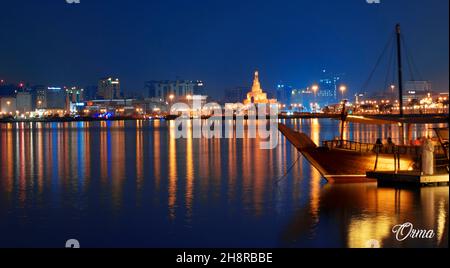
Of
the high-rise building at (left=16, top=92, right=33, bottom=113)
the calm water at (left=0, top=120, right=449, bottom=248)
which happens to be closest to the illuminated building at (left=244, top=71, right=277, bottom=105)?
the high-rise building at (left=16, top=92, right=33, bottom=113)

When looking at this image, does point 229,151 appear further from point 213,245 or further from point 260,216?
point 213,245

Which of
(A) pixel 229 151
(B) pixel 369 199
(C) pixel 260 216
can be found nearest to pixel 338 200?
(B) pixel 369 199

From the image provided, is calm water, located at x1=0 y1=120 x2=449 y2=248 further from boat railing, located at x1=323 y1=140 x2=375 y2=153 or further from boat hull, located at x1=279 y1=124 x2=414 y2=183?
boat railing, located at x1=323 y1=140 x2=375 y2=153

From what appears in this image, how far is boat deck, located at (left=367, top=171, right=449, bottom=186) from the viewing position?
19406 millimetres

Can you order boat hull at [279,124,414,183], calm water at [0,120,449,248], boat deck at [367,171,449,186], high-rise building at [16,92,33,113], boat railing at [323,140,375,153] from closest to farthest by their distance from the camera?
1. calm water at [0,120,449,248]
2. boat deck at [367,171,449,186]
3. boat hull at [279,124,414,183]
4. boat railing at [323,140,375,153]
5. high-rise building at [16,92,33,113]

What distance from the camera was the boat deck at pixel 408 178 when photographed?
63.7 feet

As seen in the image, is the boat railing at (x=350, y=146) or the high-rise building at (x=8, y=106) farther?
the high-rise building at (x=8, y=106)

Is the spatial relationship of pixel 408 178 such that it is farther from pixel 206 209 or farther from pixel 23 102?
pixel 23 102

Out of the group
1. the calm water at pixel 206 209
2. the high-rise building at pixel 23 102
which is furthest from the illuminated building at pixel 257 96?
the calm water at pixel 206 209

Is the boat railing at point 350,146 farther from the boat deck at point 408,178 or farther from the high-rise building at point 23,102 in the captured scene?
the high-rise building at point 23,102

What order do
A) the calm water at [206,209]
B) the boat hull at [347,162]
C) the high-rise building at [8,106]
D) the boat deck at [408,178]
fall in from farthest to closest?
the high-rise building at [8,106] → the boat hull at [347,162] → the boat deck at [408,178] → the calm water at [206,209]

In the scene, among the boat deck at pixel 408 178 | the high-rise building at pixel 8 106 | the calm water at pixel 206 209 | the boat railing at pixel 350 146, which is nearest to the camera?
the calm water at pixel 206 209

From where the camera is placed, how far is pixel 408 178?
1958 centimetres

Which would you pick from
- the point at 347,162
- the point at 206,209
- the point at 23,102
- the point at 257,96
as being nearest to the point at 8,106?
the point at 23,102
